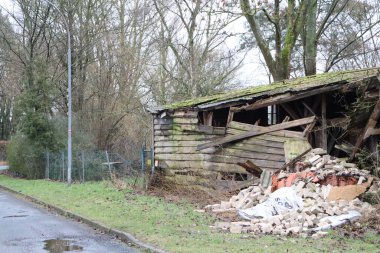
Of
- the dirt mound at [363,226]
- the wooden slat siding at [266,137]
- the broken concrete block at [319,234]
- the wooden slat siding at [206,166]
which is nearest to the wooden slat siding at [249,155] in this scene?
the wooden slat siding at [206,166]

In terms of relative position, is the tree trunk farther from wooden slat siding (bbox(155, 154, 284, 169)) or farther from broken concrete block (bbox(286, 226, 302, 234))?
broken concrete block (bbox(286, 226, 302, 234))

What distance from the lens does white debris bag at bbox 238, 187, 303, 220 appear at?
11.2 m

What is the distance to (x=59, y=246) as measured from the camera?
9.48 m

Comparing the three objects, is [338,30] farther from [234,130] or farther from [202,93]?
[234,130]

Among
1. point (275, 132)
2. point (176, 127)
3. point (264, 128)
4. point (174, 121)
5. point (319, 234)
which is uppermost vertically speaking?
point (174, 121)

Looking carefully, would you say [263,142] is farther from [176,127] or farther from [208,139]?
[176,127]

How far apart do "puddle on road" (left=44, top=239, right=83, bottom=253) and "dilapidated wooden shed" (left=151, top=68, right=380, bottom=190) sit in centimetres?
693

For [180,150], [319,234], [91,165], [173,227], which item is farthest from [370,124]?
[91,165]

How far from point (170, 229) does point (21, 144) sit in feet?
70.7

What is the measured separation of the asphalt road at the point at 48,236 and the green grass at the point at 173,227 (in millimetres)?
561

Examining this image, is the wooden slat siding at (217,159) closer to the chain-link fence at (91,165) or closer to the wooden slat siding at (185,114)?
the wooden slat siding at (185,114)

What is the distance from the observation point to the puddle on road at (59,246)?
908 centimetres

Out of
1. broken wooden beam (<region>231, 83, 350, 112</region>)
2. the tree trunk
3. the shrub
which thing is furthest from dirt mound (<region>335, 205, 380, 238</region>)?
the shrub

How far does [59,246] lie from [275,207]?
484cm
